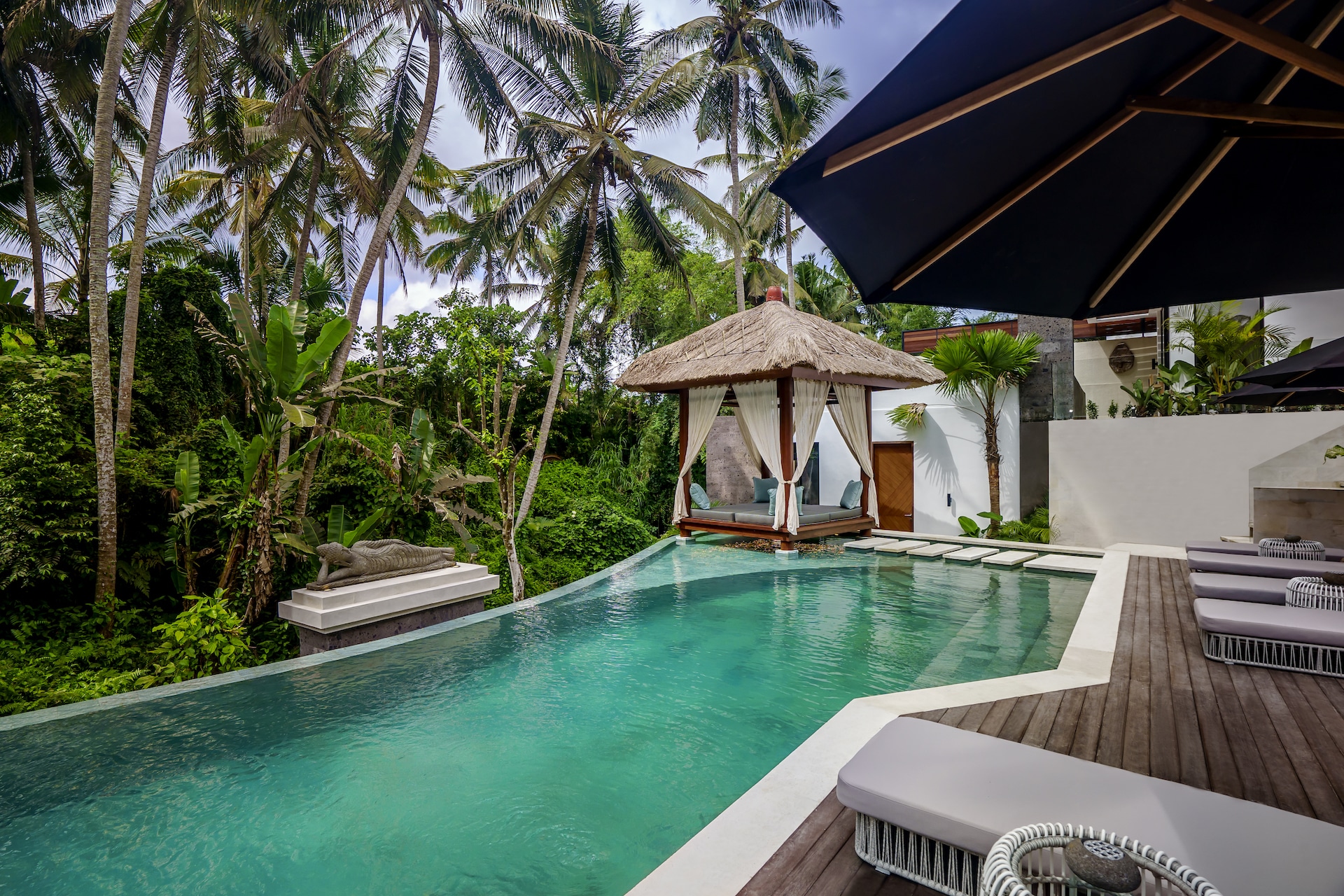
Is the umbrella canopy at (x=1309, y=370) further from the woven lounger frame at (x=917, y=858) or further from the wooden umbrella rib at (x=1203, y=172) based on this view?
the woven lounger frame at (x=917, y=858)

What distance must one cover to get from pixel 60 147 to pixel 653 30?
36.7 ft

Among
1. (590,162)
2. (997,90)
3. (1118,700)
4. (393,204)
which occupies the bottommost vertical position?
(1118,700)

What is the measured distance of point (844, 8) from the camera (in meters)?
14.9

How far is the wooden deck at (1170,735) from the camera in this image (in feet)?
6.57

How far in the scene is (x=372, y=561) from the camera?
555cm

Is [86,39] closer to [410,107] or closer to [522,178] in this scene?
[410,107]

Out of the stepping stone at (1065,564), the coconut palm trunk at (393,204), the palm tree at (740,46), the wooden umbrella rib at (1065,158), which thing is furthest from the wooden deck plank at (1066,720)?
the palm tree at (740,46)

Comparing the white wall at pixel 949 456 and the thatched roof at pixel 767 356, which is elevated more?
the thatched roof at pixel 767 356

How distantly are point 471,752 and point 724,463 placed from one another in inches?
407

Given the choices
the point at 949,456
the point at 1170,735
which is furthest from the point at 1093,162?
the point at 949,456

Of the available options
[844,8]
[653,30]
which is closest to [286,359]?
[653,30]

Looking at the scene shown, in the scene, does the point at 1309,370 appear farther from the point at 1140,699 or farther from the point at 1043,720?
the point at 1043,720

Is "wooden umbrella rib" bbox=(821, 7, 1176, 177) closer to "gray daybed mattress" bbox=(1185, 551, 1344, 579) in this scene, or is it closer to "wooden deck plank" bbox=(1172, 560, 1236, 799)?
"wooden deck plank" bbox=(1172, 560, 1236, 799)

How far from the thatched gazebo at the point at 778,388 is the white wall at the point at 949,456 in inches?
60.5
